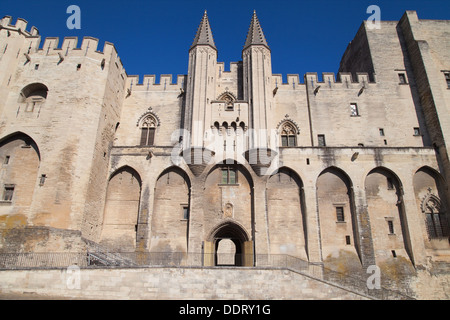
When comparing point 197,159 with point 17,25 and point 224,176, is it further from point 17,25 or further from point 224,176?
point 17,25

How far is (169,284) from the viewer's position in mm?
13797

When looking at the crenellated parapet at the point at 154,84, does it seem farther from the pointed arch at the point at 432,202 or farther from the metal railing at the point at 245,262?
the pointed arch at the point at 432,202

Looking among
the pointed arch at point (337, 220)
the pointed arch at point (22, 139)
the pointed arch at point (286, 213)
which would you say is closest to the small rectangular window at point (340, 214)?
the pointed arch at point (337, 220)

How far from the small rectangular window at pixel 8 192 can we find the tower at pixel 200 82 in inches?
404

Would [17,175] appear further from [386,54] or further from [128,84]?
[386,54]

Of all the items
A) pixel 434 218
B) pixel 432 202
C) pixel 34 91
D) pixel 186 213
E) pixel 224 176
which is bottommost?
pixel 434 218

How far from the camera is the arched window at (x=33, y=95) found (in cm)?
1928

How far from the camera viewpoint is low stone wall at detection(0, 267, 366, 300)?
528 inches

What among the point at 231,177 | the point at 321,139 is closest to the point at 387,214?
the point at 321,139

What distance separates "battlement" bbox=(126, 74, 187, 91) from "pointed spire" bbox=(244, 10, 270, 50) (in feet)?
17.7

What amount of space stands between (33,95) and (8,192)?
20.8 ft

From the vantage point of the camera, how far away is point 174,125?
22.5 m

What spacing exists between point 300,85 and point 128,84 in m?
12.7

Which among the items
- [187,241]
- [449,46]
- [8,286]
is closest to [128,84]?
[187,241]
